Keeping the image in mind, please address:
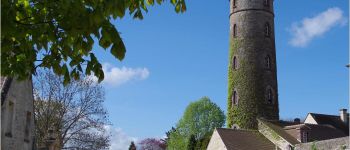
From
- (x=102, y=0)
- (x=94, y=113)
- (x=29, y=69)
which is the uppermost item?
(x=94, y=113)

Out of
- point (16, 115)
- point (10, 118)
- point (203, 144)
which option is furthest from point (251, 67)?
point (10, 118)

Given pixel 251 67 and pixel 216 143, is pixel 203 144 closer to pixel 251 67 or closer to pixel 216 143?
pixel 216 143

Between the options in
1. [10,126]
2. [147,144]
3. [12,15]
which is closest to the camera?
[12,15]

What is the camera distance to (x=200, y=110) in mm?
67500

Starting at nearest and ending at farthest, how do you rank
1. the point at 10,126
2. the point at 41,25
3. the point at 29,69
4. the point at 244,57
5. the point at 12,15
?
the point at 12,15, the point at 41,25, the point at 29,69, the point at 10,126, the point at 244,57

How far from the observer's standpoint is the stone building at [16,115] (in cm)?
1669

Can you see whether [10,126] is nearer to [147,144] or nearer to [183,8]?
[183,8]

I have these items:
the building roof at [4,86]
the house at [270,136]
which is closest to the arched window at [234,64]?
the house at [270,136]

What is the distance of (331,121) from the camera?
174 feet

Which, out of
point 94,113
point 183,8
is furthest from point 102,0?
point 94,113

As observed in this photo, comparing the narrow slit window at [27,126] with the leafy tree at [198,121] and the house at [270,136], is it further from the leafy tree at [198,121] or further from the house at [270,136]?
the leafy tree at [198,121]

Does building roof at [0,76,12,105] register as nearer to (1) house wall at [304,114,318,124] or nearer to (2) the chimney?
(1) house wall at [304,114,318,124]

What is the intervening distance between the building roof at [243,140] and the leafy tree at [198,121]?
75.5 feet

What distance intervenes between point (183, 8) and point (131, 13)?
74cm
